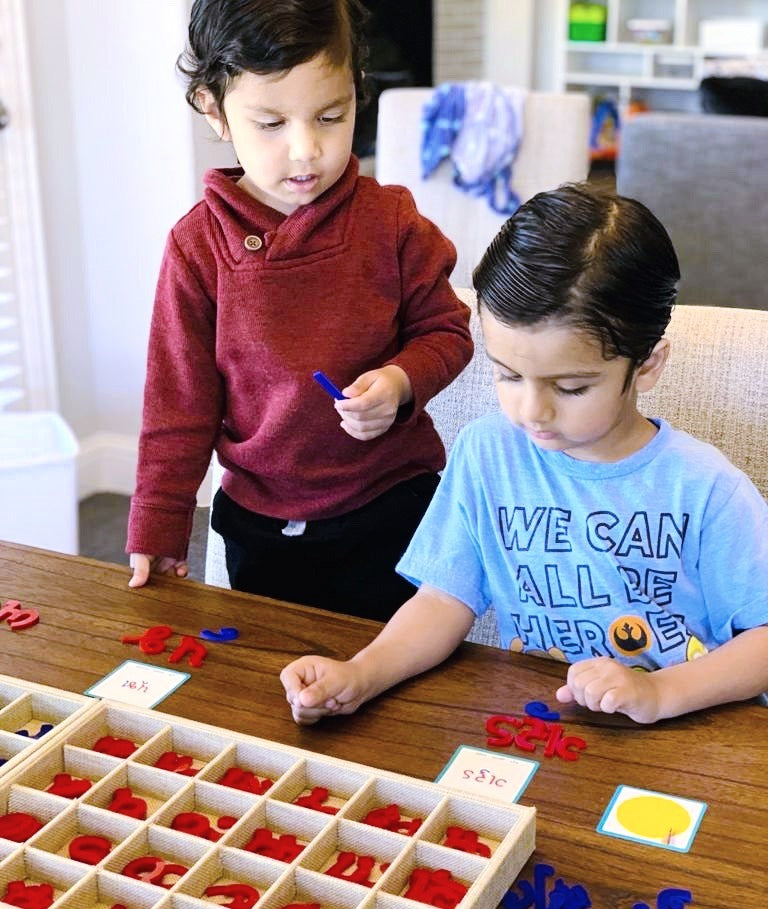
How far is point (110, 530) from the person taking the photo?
3.05 metres

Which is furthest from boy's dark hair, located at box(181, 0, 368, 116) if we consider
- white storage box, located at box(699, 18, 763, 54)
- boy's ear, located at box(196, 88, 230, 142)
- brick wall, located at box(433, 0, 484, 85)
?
white storage box, located at box(699, 18, 763, 54)

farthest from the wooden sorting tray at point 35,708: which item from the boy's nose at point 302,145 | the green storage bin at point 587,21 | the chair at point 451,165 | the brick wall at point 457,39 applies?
the green storage bin at point 587,21

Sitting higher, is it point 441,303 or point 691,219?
point 441,303

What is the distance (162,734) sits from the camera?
3.13ft

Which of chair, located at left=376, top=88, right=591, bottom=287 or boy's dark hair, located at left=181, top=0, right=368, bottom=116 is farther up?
boy's dark hair, located at left=181, top=0, right=368, bottom=116

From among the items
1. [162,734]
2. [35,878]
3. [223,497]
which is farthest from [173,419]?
[35,878]

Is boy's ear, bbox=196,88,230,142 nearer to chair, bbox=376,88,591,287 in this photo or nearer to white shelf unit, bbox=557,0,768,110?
chair, bbox=376,88,591,287

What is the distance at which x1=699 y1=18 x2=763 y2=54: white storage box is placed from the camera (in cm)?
540

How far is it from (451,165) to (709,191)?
68 cm

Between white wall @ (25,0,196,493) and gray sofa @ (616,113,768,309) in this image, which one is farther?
gray sofa @ (616,113,768,309)

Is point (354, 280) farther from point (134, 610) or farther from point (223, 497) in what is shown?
point (134, 610)

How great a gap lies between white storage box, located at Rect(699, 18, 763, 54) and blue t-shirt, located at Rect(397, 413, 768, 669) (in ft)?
15.8

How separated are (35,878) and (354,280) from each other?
2.30ft

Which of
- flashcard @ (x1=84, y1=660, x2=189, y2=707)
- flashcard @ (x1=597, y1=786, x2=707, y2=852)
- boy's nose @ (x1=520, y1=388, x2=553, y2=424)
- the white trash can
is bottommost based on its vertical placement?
the white trash can
